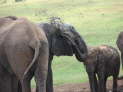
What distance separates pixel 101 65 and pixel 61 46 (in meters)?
2.71

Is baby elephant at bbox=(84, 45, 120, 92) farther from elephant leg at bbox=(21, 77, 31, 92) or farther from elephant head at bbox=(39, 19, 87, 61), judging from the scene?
elephant leg at bbox=(21, 77, 31, 92)

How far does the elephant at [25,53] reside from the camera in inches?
317

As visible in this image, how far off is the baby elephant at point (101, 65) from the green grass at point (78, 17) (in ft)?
9.58

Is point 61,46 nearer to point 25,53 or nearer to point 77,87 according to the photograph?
point 25,53

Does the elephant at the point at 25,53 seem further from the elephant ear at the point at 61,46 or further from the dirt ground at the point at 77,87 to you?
the dirt ground at the point at 77,87

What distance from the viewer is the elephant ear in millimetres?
10180

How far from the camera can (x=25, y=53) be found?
8.09 m

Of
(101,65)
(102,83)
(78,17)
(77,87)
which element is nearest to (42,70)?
(102,83)

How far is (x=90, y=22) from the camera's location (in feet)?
96.9

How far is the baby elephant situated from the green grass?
2.92 m

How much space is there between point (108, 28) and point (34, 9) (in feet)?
33.8

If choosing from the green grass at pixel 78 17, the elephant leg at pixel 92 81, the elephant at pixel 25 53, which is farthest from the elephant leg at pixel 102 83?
the elephant at pixel 25 53

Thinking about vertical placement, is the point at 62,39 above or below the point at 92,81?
above

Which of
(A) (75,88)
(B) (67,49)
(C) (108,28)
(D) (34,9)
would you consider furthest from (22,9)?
(B) (67,49)
